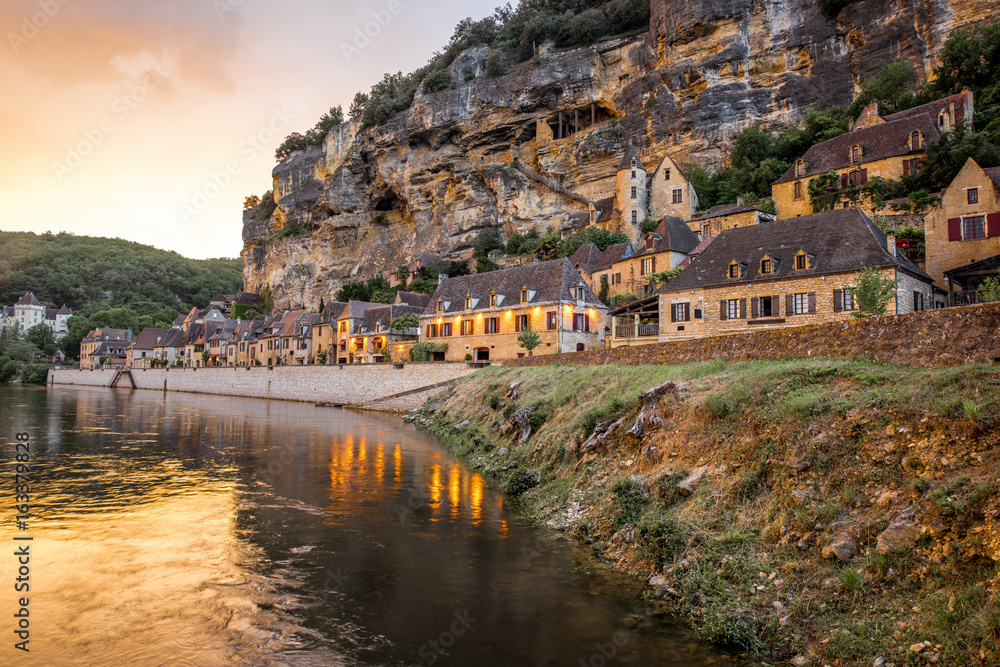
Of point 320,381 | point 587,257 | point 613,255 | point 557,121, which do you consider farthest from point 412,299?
point 557,121

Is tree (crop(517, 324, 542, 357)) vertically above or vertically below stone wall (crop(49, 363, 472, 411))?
above

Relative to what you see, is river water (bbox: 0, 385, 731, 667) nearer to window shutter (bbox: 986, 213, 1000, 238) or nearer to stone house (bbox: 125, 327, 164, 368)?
window shutter (bbox: 986, 213, 1000, 238)

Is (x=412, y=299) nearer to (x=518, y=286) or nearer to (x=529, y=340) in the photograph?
(x=518, y=286)

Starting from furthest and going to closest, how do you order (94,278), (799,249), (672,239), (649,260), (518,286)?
1. (94,278)
2. (649,260)
3. (672,239)
4. (518,286)
5. (799,249)

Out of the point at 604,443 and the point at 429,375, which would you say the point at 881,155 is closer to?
the point at 429,375

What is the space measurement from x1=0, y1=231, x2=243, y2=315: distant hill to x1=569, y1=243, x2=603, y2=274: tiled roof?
368 ft

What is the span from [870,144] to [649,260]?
770 inches

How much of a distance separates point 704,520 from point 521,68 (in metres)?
78.2

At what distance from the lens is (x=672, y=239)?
4928 cm

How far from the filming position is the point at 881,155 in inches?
1719

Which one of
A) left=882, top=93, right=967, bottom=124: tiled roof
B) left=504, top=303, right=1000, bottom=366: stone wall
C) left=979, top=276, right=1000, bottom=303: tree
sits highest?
left=882, top=93, right=967, bottom=124: tiled roof

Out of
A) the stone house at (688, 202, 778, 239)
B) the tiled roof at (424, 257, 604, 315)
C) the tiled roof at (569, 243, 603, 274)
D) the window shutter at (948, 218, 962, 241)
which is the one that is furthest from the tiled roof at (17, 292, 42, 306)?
the window shutter at (948, 218, 962, 241)

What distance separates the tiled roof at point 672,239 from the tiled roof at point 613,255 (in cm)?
220

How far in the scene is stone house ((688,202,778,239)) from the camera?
49.7m
